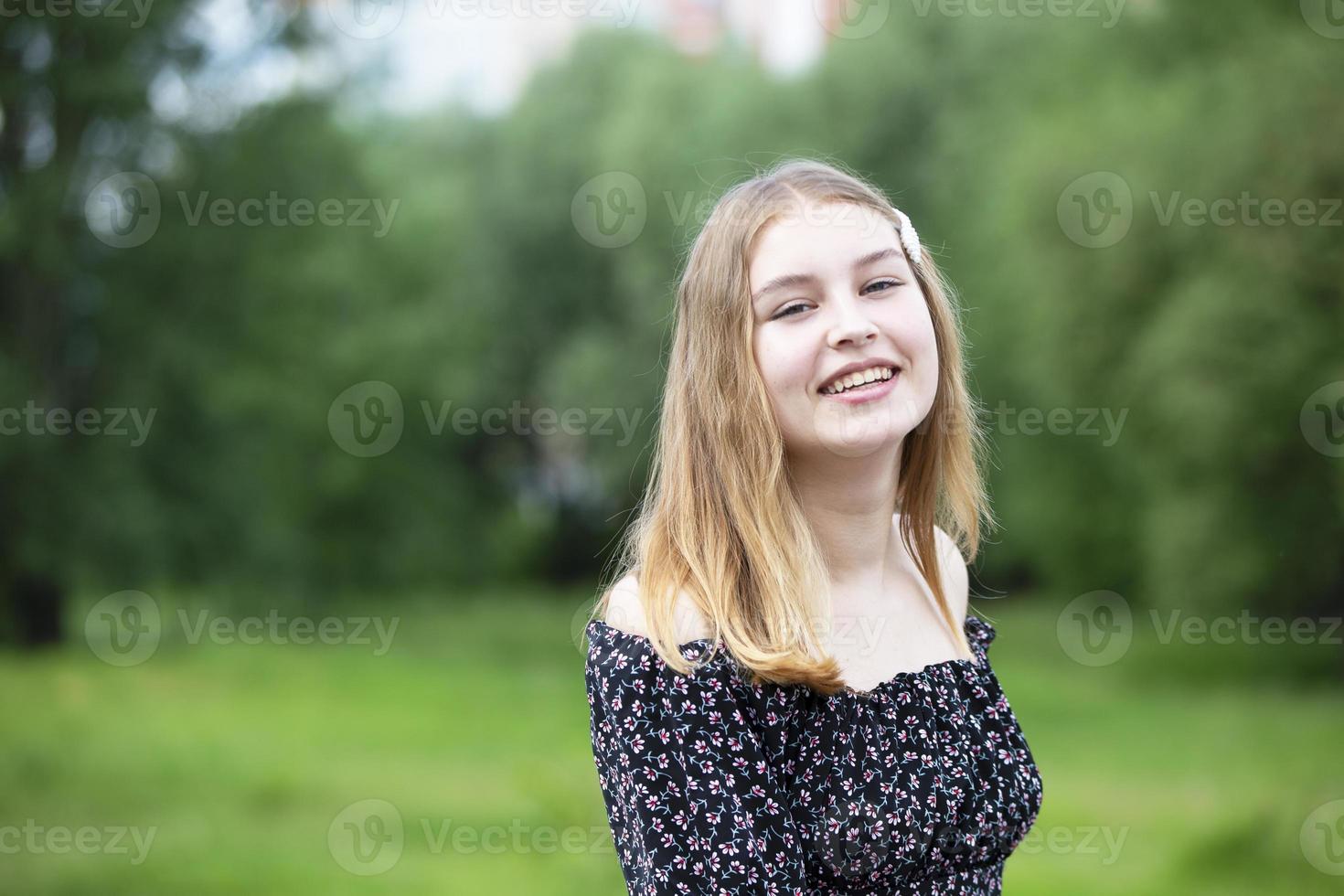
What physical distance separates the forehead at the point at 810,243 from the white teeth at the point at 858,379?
133 mm

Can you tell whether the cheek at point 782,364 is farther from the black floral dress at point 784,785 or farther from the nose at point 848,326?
the black floral dress at point 784,785

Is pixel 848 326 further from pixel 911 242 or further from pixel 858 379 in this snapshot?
pixel 911 242

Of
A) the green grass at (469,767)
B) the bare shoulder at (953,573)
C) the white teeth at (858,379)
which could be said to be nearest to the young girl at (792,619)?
the white teeth at (858,379)

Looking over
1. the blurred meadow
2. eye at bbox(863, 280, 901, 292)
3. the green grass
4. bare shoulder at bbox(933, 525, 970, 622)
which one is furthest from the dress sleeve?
the blurred meadow

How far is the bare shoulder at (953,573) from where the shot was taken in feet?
6.93

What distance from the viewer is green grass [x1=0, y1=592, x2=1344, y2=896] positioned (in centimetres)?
809

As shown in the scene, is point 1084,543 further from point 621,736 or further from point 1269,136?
point 621,736

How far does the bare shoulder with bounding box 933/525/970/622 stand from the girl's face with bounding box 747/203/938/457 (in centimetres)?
46

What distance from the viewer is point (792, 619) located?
5.33 feet

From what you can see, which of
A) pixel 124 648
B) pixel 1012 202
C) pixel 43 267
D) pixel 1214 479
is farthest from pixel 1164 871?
pixel 124 648

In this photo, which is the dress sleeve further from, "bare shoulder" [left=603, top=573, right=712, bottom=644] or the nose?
the nose

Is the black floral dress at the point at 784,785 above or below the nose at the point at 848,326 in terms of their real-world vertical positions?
below

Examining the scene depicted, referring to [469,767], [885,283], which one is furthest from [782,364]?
[469,767]

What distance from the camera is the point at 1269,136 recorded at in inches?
401
